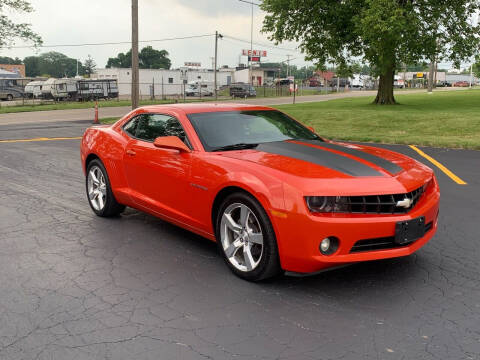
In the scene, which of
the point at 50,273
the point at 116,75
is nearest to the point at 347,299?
the point at 50,273

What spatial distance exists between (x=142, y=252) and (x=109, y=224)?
1194 millimetres

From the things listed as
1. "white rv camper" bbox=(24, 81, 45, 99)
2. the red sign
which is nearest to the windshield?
"white rv camper" bbox=(24, 81, 45, 99)

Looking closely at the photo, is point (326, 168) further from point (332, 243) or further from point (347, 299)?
point (347, 299)

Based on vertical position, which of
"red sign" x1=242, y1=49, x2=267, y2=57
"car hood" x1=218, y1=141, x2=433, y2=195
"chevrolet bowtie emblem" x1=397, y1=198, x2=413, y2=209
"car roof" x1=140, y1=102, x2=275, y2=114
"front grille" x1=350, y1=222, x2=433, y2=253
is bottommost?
"front grille" x1=350, y1=222, x2=433, y2=253

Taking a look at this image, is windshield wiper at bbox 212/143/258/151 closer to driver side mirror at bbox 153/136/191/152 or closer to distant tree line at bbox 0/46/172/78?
driver side mirror at bbox 153/136/191/152

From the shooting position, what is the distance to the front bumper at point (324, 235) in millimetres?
3738

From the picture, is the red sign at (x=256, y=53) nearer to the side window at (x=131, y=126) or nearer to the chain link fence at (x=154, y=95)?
the chain link fence at (x=154, y=95)

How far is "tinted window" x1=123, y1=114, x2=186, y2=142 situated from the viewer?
17.2ft

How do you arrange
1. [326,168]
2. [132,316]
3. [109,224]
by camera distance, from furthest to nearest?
[109,224] < [326,168] < [132,316]

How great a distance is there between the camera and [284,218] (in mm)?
3822

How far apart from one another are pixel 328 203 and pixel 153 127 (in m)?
2.51

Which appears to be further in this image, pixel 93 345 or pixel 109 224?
pixel 109 224

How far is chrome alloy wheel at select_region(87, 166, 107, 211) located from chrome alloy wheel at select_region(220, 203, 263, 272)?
2353 mm

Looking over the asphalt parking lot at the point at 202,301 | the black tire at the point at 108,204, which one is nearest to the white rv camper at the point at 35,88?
the black tire at the point at 108,204
